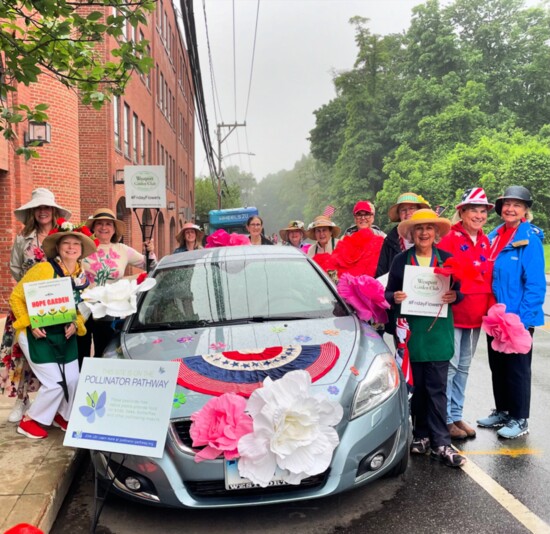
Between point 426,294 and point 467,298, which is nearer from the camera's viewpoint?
point 426,294

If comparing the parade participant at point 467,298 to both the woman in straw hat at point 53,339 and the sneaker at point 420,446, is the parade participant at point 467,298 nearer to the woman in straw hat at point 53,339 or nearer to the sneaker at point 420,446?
the sneaker at point 420,446

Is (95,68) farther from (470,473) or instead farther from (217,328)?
(470,473)

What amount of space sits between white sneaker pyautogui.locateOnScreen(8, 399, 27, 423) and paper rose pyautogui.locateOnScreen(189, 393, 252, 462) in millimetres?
2476

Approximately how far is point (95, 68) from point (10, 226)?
6026 millimetres

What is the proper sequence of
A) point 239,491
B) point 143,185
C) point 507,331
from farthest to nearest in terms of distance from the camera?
point 143,185
point 507,331
point 239,491

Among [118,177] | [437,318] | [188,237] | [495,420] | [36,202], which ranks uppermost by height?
[118,177]

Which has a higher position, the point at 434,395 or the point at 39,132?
the point at 39,132

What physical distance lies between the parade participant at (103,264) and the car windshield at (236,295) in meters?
0.73

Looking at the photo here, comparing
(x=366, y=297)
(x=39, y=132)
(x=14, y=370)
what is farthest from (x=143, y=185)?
(x=366, y=297)

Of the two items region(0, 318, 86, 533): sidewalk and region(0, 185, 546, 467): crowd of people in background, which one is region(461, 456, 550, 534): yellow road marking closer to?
region(0, 185, 546, 467): crowd of people in background

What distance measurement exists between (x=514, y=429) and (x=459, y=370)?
0.63 m

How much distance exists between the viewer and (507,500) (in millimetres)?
3092

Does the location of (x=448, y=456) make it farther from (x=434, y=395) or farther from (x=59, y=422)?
(x=59, y=422)

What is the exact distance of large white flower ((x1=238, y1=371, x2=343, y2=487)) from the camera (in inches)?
100
